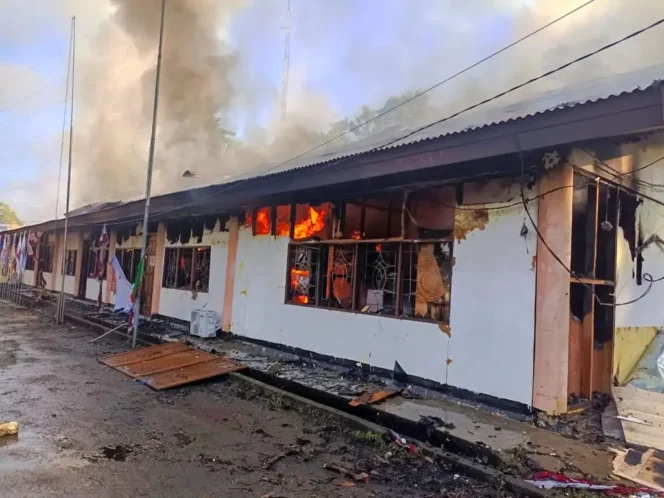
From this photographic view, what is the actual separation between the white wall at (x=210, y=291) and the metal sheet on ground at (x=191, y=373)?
3.06m

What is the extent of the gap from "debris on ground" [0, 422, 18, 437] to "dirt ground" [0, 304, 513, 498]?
0.28 ft

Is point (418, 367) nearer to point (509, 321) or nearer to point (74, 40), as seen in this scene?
point (509, 321)

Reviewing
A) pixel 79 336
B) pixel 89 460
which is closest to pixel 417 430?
pixel 89 460

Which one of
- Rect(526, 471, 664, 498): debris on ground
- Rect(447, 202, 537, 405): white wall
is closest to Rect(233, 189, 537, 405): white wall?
Rect(447, 202, 537, 405): white wall

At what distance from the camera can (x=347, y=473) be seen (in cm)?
434

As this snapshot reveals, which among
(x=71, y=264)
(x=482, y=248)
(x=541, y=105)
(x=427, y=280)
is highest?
(x=541, y=105)

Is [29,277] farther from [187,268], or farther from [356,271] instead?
[356,271]

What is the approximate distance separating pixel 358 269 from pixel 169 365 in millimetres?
3910

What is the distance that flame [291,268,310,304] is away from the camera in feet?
29.5

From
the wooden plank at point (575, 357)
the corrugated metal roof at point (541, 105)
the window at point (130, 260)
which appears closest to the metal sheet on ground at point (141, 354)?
the corrugated metal roof at point (541, 105)

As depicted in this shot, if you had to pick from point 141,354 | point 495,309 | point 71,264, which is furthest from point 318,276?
point 71,264

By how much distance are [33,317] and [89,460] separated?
1378 centimetres

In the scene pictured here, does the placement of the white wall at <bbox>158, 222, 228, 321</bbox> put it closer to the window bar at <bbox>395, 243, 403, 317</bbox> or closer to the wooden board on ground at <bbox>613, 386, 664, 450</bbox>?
the window bar at <bbox>395, 243, 403, 317</bbox>

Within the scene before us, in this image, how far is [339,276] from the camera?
8.34 m
